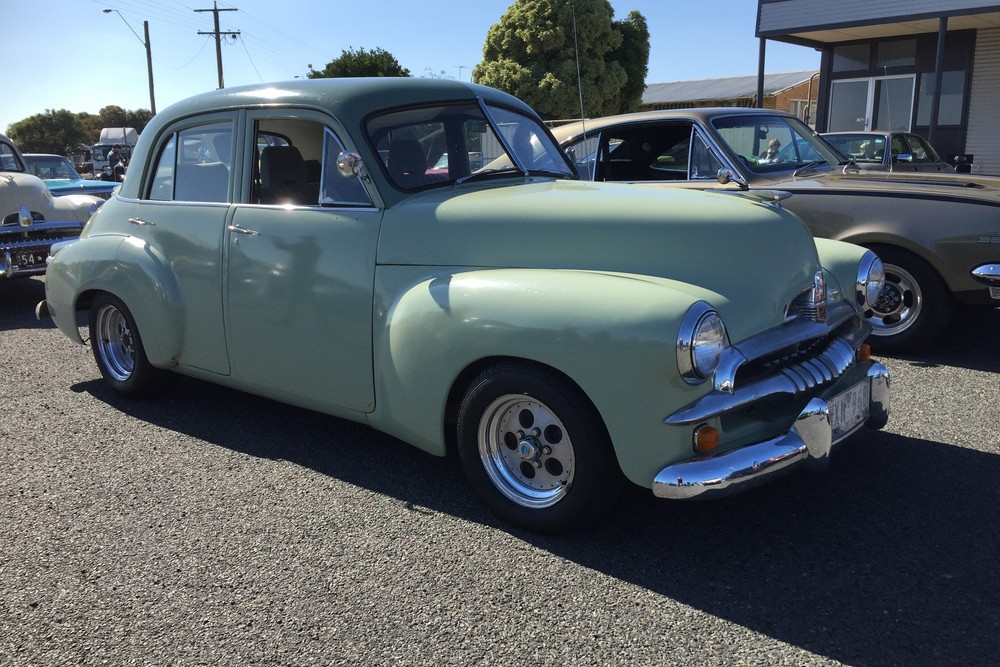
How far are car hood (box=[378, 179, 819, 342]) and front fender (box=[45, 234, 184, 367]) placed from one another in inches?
58.9

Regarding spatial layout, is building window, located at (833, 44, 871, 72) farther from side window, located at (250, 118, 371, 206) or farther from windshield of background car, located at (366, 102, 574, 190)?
side window, located at (250, 118, 371, 206)

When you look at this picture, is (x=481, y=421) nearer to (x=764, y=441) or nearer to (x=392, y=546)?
(x=392, y=546)

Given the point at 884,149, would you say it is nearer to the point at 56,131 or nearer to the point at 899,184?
the point at 899,184

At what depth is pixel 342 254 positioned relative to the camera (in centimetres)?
354

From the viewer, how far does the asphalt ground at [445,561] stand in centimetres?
247

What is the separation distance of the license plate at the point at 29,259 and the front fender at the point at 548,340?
6.15 metres

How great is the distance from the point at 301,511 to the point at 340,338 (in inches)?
29.6

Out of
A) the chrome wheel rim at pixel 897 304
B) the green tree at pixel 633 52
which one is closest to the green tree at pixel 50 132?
the green tree at pixel 633 52

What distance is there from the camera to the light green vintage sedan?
274cm

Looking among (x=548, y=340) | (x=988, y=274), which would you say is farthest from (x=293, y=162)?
(x=988, y=274)

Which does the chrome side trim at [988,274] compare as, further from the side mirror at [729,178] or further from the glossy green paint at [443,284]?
the glossy green paint at [443,284]

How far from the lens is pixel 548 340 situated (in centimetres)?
282

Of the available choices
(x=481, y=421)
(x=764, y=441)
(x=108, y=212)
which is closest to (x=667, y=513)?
(x=764, y=441)

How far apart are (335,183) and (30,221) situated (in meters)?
5.92
